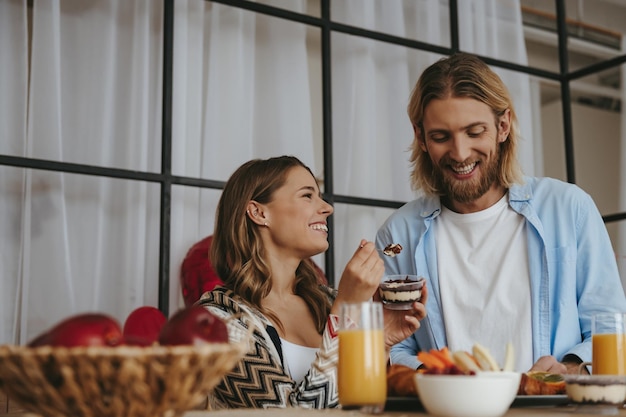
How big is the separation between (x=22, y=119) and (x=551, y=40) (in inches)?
113

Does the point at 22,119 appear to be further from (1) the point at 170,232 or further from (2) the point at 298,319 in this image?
(2) the point at 298,319

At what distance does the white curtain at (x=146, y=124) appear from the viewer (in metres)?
2.58

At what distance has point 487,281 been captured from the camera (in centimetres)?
219

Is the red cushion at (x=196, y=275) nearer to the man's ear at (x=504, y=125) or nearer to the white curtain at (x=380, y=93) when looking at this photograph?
the white curtain at (x=380, y=93)

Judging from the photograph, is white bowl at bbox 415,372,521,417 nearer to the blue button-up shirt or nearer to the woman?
the woman

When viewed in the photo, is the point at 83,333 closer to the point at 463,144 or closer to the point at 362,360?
the point at 362,360

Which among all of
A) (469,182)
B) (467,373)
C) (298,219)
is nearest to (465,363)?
(467,373)

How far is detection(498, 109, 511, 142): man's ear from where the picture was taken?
2.26 m

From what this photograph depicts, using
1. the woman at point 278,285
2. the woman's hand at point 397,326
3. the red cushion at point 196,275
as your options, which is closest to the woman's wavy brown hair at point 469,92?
the woman at point 278,285

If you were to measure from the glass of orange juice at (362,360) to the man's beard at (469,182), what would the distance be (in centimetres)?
103

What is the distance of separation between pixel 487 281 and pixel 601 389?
963 millimetres

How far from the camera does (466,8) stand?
11.8 ft

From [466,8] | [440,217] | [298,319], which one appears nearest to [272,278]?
[298,319]

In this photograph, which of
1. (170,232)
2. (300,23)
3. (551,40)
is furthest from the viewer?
(551,40)
